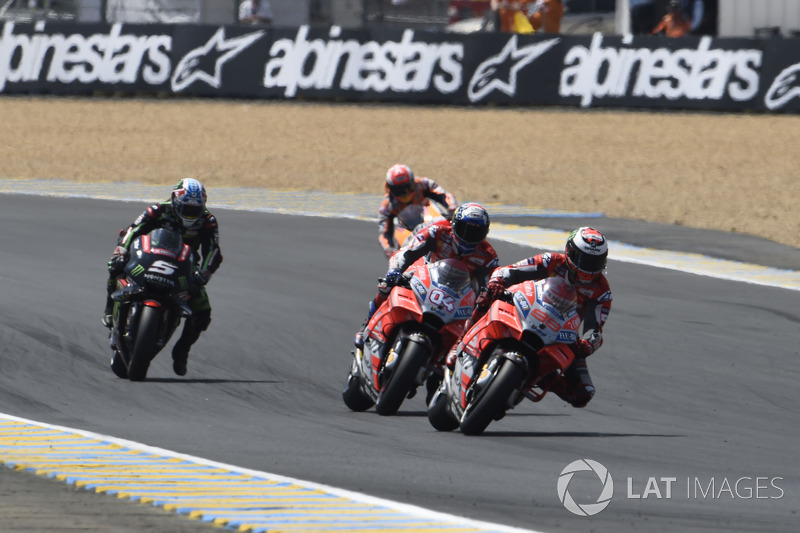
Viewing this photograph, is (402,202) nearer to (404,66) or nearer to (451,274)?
(451,274)

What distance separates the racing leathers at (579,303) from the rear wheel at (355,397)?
1168 millimetres

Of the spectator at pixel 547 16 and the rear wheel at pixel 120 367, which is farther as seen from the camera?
the spectator at pixel 547 16

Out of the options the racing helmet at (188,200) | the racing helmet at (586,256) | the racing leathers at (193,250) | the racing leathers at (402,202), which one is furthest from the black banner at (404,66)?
the racing helmet at (586,256)

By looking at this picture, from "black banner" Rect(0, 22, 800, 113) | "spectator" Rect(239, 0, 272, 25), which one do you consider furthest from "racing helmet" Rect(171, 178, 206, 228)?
"spectator" Rect(239, 0, 272, 25)

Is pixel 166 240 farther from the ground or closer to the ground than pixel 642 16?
farther from the ground

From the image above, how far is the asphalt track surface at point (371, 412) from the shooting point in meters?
6.73

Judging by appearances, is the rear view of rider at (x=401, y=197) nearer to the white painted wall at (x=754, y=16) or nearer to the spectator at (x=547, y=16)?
the spectator at (x=547, y=16)

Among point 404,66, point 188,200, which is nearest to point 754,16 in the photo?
point 404,66

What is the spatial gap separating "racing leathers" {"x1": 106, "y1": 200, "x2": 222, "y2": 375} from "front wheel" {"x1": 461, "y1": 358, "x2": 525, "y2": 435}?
10.6 feet

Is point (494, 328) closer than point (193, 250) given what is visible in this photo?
Yes

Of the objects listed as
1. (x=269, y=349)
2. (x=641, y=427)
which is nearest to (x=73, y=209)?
(x=269, y=349)

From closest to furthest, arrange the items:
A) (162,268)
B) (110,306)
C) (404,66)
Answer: (162,268)
(110,306)
(404,66)

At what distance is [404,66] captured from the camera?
3216 centimetres

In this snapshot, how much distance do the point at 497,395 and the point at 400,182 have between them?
20.1ft
